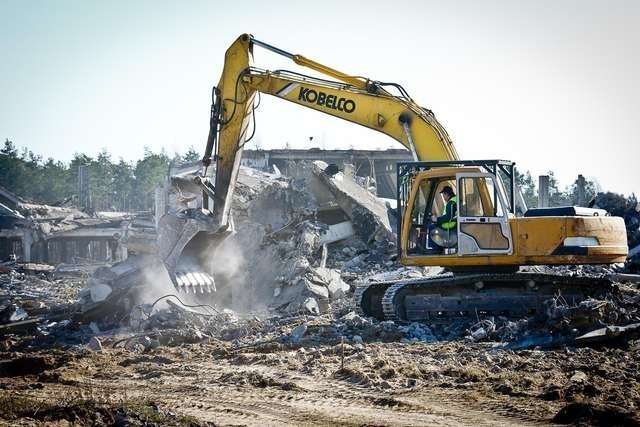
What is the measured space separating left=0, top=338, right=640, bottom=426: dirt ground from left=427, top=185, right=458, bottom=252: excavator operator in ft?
5.38

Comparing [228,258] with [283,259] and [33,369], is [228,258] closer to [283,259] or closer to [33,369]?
[283,259]

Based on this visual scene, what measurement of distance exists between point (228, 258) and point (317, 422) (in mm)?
8863

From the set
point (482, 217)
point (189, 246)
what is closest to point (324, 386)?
point (482, 217)

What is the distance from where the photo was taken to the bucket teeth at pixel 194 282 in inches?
504

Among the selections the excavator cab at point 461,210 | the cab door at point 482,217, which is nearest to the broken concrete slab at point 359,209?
the excavator cab at point 461,210

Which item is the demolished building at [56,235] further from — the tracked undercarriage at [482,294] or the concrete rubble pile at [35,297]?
the tracked undercarriage at [482,294]

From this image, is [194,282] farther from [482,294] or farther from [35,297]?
[35,297]

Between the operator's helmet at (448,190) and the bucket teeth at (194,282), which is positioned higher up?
the operator's helmet at (448,190)

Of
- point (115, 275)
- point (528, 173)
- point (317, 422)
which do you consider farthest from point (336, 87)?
point (528, 173)

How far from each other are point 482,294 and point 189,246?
4.96m

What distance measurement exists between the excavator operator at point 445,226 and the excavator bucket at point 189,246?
12.7 ft

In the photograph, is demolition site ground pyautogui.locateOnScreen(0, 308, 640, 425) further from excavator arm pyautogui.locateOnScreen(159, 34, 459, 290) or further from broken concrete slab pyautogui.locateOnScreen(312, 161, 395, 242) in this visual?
broken concrete slab pyautogui.locateOnScreen(312, 161, 395, 242)

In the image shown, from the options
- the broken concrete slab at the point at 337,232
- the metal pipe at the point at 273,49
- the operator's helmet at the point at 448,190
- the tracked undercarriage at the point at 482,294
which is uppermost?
the metal pipe at the point at 273,49

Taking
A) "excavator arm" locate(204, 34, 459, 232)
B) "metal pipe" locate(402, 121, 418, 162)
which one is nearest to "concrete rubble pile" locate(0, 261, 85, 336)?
"excavator arm" locate(204, 34, 459, 232)
